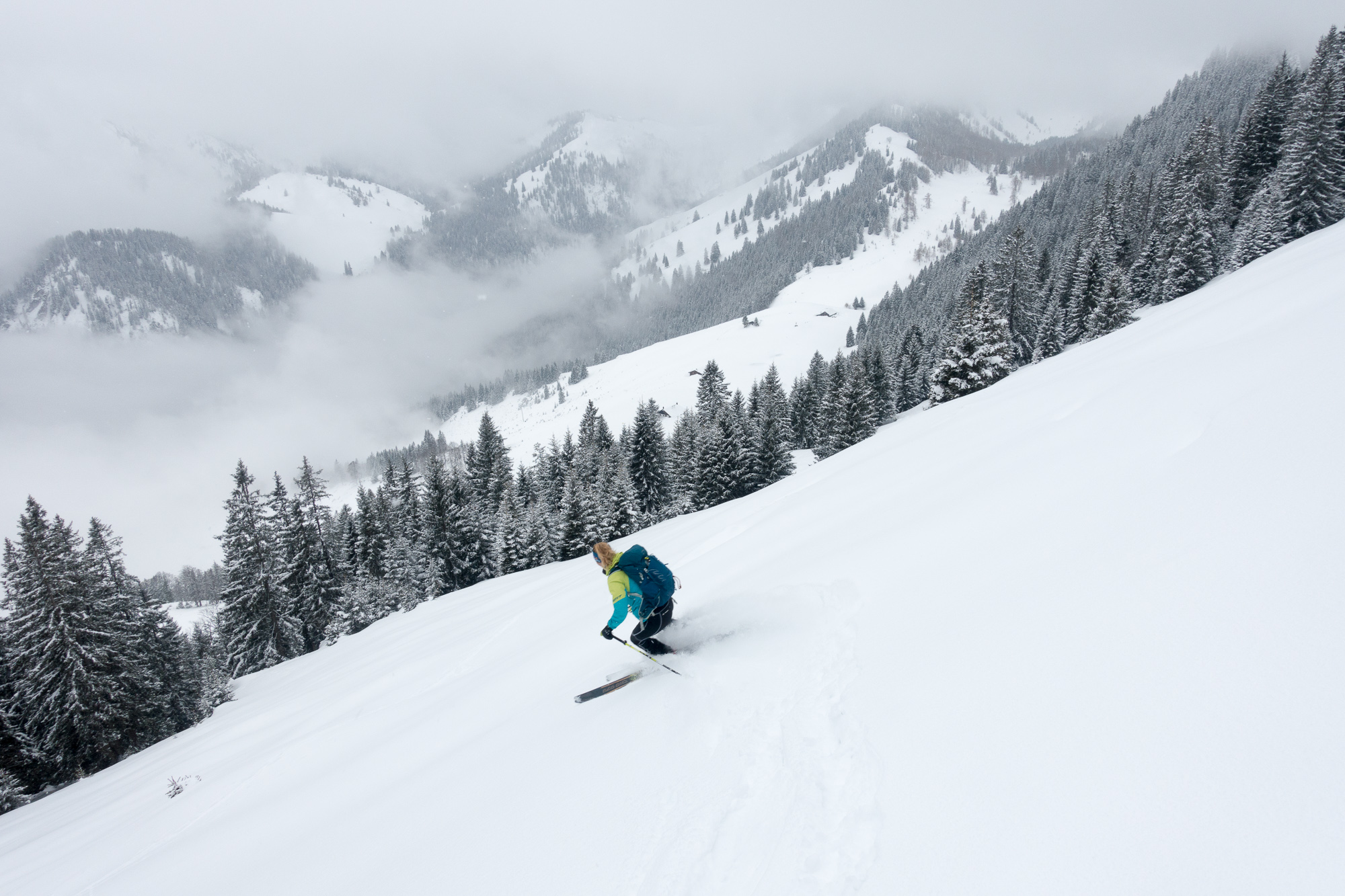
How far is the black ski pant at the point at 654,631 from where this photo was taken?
245 inches

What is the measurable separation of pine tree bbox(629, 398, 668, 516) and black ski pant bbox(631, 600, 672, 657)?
4277 centimetres

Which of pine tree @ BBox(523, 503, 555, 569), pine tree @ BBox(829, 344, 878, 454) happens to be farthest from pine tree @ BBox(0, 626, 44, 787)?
pine tree @ BBox(829, 344, 878, 454)

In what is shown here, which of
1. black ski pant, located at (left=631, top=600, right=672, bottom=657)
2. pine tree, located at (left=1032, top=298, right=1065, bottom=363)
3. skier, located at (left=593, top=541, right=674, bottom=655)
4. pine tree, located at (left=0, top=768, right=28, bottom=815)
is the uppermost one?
pine tree, located at (left=1032, top=298, right=1065, bottom=363)

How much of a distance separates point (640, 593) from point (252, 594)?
128 feet

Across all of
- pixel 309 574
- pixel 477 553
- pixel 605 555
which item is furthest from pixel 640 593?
pixel 309 574

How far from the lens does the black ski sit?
577 centimetres

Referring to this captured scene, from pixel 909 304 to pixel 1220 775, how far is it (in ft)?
439

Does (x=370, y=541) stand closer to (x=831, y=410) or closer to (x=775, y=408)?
(x=775, y=408)

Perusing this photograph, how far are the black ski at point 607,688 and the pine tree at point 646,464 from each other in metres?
43.3

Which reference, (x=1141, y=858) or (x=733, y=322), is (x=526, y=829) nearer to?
(x=1141, y=858)

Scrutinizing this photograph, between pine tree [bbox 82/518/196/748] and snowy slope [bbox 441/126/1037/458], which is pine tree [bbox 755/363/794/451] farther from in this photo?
pine tree [bbox 82/518/196/748]

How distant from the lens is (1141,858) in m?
2.21

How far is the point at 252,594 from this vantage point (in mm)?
33875

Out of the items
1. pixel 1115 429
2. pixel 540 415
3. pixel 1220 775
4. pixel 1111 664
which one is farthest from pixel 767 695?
pixel 540 415
